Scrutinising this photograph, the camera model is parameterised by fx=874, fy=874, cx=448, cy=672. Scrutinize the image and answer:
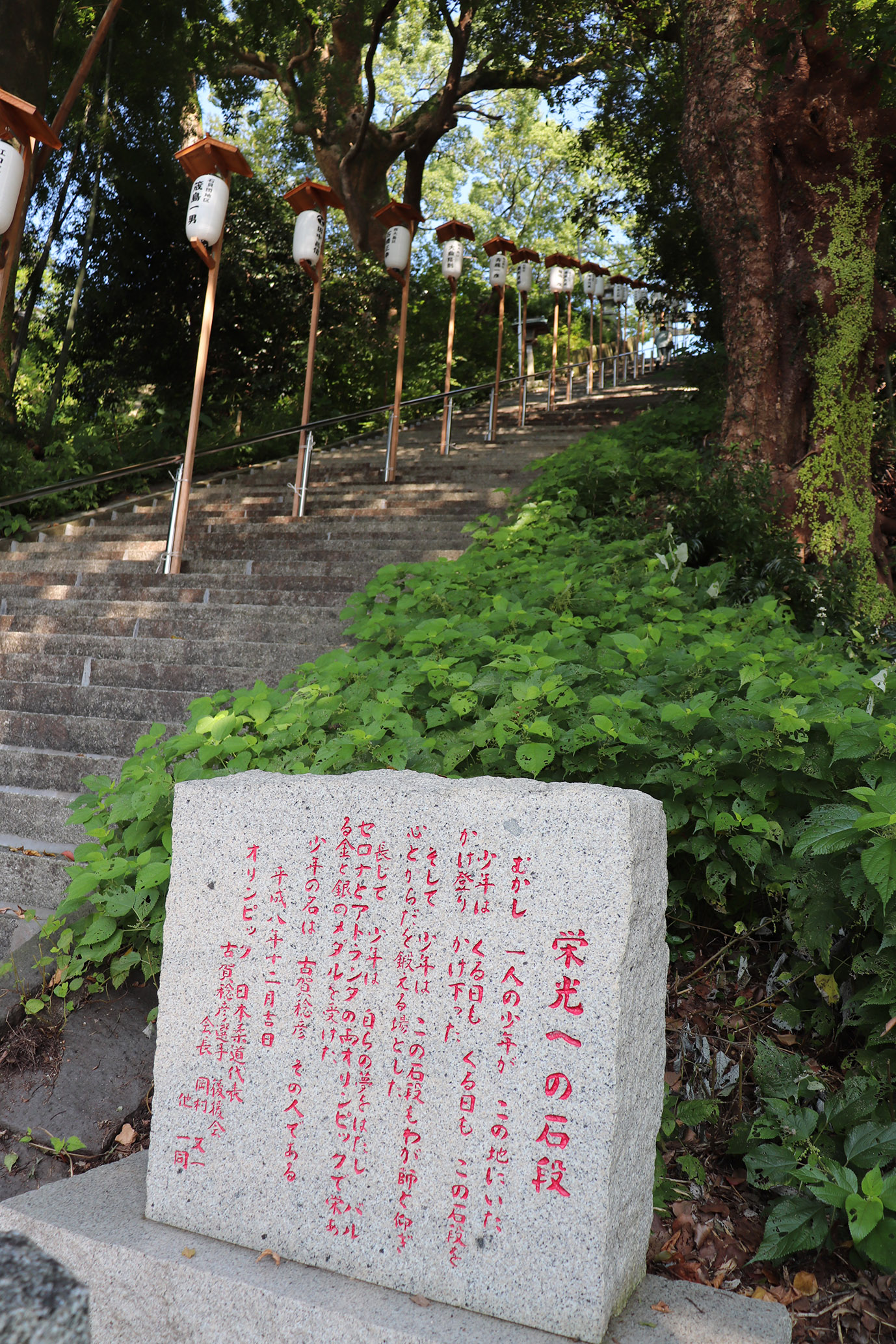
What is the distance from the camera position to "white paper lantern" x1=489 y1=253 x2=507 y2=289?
40.1 feet

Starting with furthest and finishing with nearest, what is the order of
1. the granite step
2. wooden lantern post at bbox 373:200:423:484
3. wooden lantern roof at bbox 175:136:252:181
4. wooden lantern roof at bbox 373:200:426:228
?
wooden lantern roof at bbox 373:200:426:228 < wooden lantern post at bbox 373:200:423:484 < wooden lantern roof at bbox 175:136:252:181 < the granite step

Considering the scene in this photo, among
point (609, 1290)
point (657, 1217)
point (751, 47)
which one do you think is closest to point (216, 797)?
point (609, 1290)

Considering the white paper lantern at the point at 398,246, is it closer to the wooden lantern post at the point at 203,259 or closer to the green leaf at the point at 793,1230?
the wooden lantern post at the point at 203,259

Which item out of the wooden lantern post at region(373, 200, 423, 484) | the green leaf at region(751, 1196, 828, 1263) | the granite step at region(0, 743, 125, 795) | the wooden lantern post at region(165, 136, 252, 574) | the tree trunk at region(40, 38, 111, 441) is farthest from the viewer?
the tree trunk at region(40, 38, 111, 441)

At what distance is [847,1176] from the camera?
6.06ft

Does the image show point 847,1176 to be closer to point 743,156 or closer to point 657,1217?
point 657,1217

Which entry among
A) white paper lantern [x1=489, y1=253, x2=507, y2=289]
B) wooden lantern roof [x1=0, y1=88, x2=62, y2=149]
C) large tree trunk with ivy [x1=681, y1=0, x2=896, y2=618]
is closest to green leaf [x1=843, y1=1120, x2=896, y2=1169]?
large tree trunk with ivy [x1=681, y1=0, x2=896, y2=618]

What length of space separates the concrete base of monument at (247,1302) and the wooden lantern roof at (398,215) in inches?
358

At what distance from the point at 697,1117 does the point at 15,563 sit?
6398 mm

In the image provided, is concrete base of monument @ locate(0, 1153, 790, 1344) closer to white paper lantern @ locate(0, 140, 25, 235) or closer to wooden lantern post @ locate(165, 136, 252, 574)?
wooden lantern post @ locate(165, 136, 252, 574)

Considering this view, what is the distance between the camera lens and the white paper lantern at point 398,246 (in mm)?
9156

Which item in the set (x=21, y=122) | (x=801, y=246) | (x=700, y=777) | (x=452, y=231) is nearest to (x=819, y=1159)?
(x=700, y=777)

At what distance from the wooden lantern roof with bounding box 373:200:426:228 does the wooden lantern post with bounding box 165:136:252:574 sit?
7.21ft

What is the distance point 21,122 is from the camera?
20.6 feet
